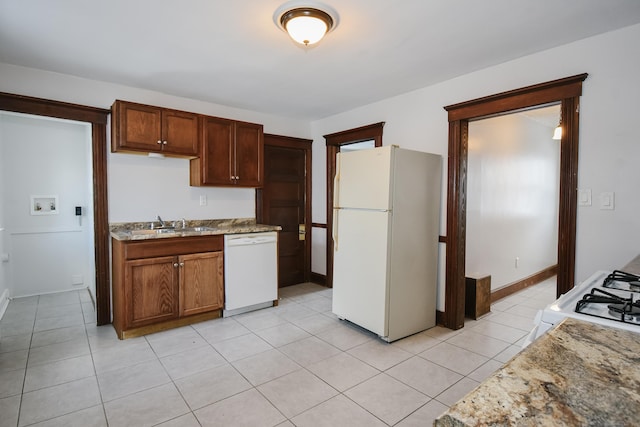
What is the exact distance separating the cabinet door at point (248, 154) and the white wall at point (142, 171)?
1.21 ft

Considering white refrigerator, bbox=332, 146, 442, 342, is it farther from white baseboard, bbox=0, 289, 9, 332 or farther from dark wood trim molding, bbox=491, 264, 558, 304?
white baseboard, bbox=0, 289, 9, 332

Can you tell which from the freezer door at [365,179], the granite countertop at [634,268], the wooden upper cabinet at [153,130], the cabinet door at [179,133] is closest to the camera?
the granite countertop at [634,268]

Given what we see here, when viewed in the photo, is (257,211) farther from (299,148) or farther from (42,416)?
(42,416)

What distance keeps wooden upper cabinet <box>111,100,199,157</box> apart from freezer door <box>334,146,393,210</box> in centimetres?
160

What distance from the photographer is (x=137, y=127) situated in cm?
309

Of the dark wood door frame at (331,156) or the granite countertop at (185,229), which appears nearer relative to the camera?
the granite countertop at (185,229)

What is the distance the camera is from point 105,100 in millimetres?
3207

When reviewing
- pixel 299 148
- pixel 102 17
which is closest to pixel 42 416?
pixel 102 17

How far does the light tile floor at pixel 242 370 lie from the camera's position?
191 cm

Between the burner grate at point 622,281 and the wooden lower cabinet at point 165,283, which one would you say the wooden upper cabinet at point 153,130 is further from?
the burner grate at point 622,281

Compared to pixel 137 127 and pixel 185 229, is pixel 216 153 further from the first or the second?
pixel 185 229

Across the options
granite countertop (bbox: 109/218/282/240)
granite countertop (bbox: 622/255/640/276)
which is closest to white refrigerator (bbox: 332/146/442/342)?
granite countertop (bbox: 109/218/282/240)

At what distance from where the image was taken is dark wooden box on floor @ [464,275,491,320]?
339cm

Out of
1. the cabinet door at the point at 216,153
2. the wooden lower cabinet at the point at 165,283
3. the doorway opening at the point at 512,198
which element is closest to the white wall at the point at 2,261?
the wooden lower cabinet at the point at 165,283
